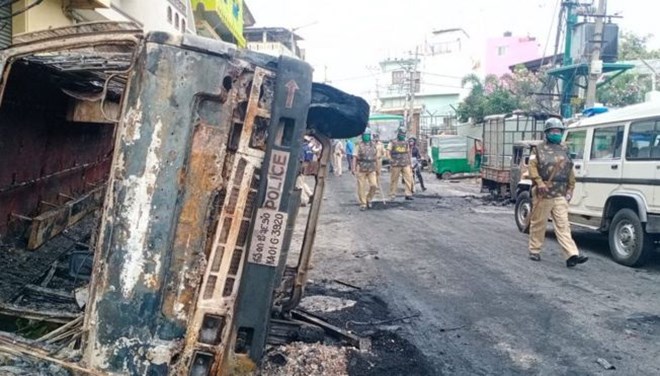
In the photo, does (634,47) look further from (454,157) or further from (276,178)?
(276,178)

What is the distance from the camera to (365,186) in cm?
1335

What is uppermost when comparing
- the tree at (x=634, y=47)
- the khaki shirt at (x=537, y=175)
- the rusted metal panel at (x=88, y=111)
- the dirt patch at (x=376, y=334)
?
the tree at (x=634, y=47)

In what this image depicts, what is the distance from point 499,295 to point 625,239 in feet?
9.35

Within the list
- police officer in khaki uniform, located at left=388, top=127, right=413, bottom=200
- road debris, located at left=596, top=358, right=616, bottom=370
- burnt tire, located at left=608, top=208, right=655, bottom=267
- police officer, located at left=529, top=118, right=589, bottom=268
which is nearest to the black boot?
police officer, located at left=529, top=118, right=589, bottom=268

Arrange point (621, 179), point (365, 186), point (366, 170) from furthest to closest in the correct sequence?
point (365, 186) → point (366, 170) → point (621, 179)

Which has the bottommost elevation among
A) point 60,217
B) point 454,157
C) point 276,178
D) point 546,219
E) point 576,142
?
point 60,217

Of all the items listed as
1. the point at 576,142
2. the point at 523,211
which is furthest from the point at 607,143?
the point at 523,211

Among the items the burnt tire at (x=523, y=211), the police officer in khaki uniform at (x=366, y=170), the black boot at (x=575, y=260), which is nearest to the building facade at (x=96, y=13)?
the police officer in khaki uniform at (x=366, y=170)

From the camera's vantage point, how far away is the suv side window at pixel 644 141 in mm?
6982

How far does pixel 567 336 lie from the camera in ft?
14.7

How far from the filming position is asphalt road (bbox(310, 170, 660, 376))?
405 centimetres

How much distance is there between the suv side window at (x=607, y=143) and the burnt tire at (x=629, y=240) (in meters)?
0.87

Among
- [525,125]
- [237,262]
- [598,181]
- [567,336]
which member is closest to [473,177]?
[525,125]

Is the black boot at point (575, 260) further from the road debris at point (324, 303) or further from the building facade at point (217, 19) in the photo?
the building facade at point (217, 19)
